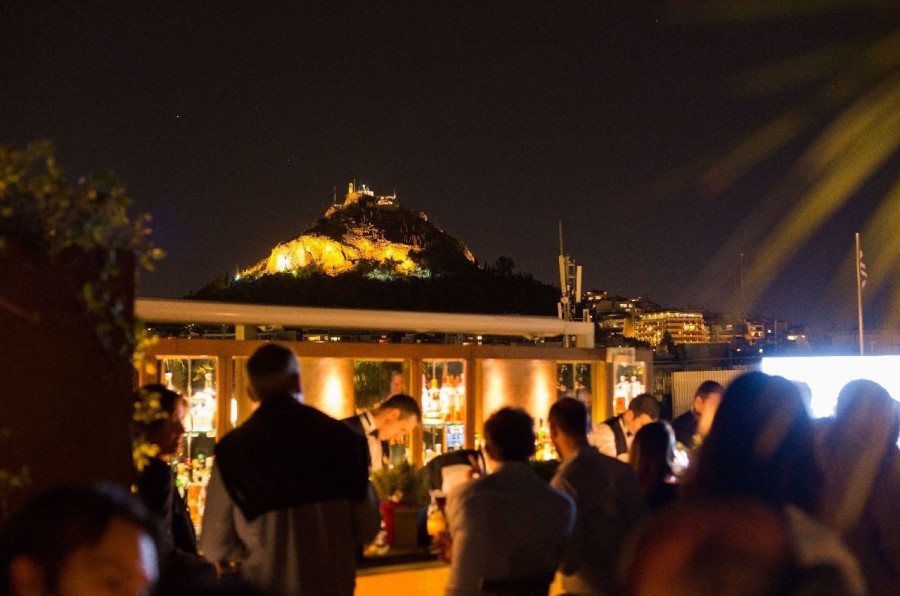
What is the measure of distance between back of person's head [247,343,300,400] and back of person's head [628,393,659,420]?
4.54 m

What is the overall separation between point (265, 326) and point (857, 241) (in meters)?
14.8

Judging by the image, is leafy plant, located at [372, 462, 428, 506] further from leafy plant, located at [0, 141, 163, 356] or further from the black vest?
the black vest

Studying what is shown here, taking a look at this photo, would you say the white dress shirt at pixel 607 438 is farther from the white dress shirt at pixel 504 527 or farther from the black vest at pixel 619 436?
the white dress shirt at pixel 504 527

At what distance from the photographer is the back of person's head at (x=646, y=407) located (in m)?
7.64

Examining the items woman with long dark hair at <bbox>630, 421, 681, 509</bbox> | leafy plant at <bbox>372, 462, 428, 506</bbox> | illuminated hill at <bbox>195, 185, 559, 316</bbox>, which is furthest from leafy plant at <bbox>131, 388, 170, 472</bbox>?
illuminated hill at <bbox>195, 185, 559, 316</bbox>

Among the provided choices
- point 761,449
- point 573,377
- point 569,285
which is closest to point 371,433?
point 761,449

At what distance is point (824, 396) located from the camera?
12898 millimetres

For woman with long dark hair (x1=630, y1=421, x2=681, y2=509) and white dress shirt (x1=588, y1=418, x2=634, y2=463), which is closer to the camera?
woman with long dark hair (x1=630, y1=421, x2=681, y2=509)

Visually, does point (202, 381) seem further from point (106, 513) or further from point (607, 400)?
point (106, 513)

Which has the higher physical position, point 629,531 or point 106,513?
point 106,513

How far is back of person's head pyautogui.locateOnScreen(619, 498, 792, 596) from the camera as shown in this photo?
191cm

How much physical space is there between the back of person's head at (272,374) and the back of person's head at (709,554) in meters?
1.76

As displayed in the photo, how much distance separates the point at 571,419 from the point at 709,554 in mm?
2508

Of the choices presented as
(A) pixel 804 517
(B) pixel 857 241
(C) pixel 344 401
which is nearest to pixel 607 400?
(C) pixel 344 401
